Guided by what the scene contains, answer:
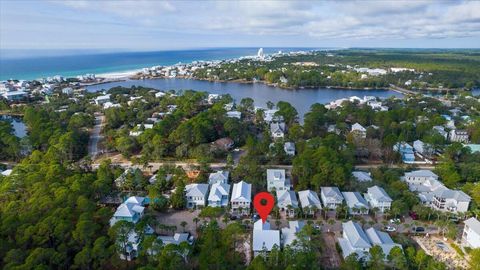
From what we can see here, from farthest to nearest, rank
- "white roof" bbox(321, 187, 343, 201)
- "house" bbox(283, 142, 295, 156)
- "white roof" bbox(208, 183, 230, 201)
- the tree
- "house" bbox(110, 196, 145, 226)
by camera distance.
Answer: "house" bbox(283, 142, 295, 156)
"white roof" bbox(208, 183, 230, 201)
"white roof" bbox(321, 187, 343, 201)
"house" bbox(110, 196, 145, 226)
the tree

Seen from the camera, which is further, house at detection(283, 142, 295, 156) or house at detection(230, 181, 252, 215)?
house at detection(283, 142, 295, 156)

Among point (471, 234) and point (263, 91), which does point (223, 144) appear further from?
point (263, 91)

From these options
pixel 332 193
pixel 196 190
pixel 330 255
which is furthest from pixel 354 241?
pixel 196 190

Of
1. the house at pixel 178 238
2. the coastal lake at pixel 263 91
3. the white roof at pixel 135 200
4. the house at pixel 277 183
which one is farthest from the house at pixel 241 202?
the coastal lake at pixel 263 91

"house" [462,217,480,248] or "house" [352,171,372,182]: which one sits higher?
"house" [352,171,372,182]

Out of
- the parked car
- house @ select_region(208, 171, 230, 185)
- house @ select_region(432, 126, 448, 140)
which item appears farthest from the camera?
house @ select_region(432, 126, 448, 140)

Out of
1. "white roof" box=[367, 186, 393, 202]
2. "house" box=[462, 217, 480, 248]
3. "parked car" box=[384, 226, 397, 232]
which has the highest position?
"white roof" box=[367, 186, 393, 202]

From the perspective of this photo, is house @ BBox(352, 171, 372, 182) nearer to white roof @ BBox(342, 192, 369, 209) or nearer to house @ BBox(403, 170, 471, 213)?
white roof @ BBox(342, 192, 369, 209)

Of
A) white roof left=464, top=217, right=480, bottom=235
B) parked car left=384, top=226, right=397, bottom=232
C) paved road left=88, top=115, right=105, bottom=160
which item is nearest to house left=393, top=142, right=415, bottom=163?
white roof left=464, top=217, right=480, bottom=235
